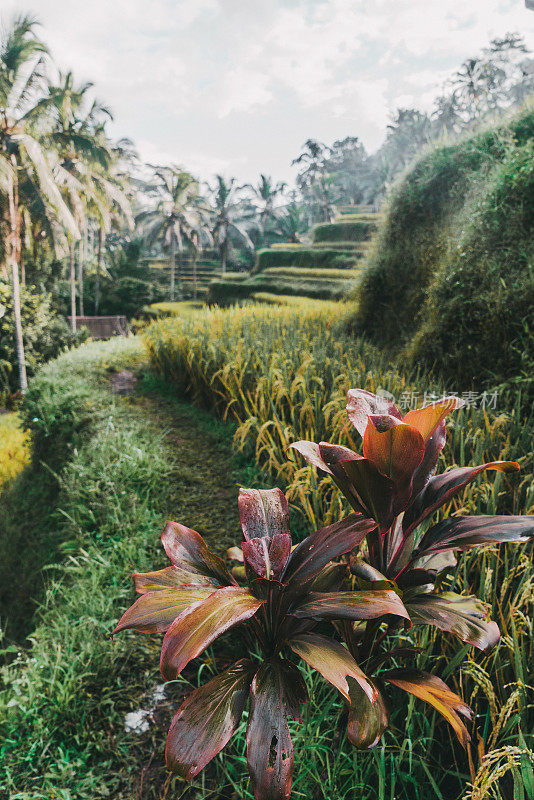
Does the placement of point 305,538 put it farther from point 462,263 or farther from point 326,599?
point 462,263

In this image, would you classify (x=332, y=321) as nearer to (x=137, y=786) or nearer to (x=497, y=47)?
(x=137, y=786)

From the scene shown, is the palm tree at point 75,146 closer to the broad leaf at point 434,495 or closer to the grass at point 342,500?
the grass at point 342,500

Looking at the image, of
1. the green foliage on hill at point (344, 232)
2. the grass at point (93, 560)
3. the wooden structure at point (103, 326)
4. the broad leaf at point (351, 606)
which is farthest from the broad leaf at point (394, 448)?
the wooden structure at point (103, 326)

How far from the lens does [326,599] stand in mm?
937

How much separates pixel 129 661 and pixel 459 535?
143 cm

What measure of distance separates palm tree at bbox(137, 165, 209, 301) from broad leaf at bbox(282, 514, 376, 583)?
91.9 feet

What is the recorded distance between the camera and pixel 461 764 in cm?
123

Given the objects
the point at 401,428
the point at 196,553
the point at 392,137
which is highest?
the point at 392,137

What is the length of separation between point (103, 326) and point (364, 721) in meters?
20.8

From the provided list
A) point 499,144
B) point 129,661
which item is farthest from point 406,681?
point 499,144

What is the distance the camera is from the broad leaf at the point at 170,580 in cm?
103

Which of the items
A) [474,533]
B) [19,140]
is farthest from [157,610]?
[19,140]

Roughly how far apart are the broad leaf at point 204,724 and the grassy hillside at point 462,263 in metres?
3.00

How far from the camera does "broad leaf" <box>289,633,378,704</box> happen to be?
0.75 meters
